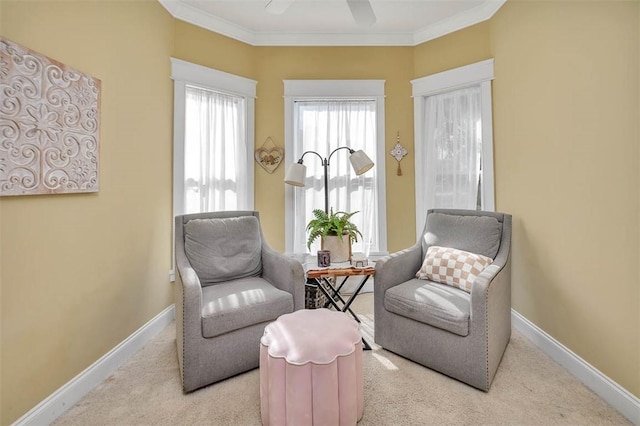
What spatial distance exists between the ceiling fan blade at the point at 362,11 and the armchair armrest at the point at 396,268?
5.21ft

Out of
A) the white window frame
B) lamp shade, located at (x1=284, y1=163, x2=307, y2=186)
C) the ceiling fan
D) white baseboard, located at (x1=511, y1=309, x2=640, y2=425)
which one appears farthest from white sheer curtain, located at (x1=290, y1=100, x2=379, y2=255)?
white baseboard, located at (x1=511, y1=309, x2=640, y2=425)

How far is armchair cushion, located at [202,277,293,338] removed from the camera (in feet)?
5.75

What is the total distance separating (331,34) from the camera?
3.21 meters

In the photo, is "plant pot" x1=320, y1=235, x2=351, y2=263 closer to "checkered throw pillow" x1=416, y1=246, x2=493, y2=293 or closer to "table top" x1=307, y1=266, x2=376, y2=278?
"table top" x1=307, y1=266, x2=376, y2=278

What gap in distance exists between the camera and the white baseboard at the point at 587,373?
4.95 feet

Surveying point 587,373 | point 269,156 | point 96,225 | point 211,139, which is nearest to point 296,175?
point 269,156

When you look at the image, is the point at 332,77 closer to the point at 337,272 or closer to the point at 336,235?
the point at 336,235

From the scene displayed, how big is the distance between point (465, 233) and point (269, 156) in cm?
208

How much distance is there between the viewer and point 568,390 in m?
1.71

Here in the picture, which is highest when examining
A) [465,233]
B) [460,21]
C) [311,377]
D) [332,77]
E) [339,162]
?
[460,21]

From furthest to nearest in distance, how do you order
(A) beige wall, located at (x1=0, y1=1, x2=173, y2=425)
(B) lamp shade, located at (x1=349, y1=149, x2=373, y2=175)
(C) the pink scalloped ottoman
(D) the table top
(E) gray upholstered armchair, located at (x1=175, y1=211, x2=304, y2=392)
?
(B) lamp shade, located at (x1=349, y1=149, x2=373, y2=175) → (D) the table top → (E) gray upholstered armchair, located at (x1=175, y1=211, x2=304, y2=392) → (A) beige wall, located at (x1=0, y1=1, x2=173, y2=425) → (C) the pink scalloped ottoman

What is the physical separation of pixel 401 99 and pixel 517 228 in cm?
177

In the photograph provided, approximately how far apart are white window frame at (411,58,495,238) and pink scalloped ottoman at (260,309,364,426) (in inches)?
82.4

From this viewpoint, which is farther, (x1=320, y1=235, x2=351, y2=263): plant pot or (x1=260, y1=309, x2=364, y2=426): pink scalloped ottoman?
(x1=320, y1=235, x2=351, y2=263): plant pot
